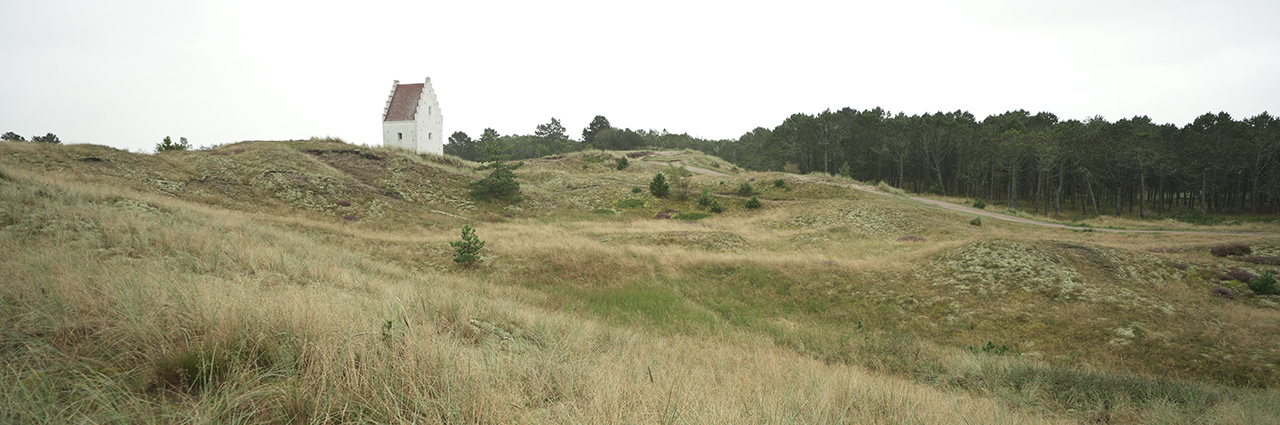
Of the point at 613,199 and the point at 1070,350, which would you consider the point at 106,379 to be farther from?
the point at 613,199

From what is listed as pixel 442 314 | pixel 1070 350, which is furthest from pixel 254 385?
pixel 1070 350

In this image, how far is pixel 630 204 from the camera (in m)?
32.2

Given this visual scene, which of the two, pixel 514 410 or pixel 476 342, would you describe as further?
pixel 476 342

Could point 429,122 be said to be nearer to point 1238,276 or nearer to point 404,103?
point 404,103

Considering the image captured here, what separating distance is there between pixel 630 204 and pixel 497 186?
965cm

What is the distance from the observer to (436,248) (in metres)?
15.2

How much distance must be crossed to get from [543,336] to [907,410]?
388 centimetres

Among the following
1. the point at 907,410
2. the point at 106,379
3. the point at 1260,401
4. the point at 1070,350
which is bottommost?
the point at 1070,350

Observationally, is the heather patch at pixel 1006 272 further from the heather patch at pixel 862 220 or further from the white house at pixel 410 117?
the white house at pixel 410 117

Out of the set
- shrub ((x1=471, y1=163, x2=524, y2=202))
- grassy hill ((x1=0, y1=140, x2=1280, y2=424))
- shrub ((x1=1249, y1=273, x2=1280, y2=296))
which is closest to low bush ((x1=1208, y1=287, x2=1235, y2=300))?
grassy hill ((x1=0, y1=140, x2=1280, y2=424))

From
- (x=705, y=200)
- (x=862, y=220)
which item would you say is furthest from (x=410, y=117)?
(x=862, y=220)

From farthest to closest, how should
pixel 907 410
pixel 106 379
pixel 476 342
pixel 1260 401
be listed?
pixel 1260 401, pixel 476 342, pixel 907 410, pixel 106 379

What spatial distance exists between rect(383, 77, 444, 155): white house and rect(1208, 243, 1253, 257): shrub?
156 feet

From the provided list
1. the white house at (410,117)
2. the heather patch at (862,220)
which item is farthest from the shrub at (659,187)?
the white house at (410,117)
